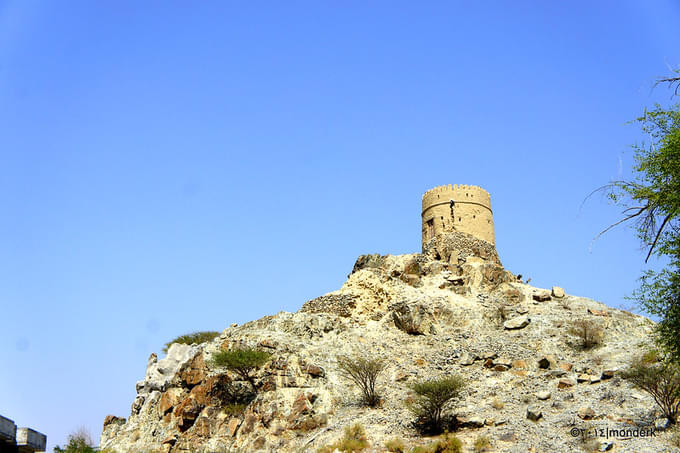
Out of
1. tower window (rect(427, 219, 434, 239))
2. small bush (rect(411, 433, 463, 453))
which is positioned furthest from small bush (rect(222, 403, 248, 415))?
tower window (rect(427, 219, 434, 239))

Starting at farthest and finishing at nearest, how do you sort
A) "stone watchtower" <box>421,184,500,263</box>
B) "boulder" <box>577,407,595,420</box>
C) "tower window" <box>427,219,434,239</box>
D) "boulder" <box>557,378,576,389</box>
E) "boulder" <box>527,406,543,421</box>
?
"tower window" <box>427,219,434,239</box>
"stone watchtower" <box>421,184,500,263</box>
"boulder" <box>557,378,576,389</box>
"boulder" <box>527,406,543,421</box>
"boulder" <box>577,407,595,420</box>

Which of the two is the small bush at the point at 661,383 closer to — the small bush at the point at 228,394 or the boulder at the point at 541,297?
the boulder at the point at 541,297

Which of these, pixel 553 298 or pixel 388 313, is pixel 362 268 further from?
pixel 553 298

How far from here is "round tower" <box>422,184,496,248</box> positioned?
38875 millimetres

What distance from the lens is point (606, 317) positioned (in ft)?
95.3

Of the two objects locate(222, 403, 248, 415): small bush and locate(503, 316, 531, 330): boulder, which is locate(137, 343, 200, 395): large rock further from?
locate(503, 316, 531, 330): boulder

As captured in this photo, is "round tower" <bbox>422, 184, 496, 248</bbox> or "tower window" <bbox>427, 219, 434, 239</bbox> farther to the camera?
"tower window" <bbox>427, 219, 434, 239</bbox>

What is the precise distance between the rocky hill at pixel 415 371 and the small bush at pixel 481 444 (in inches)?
9.4

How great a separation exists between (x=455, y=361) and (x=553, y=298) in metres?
8.48

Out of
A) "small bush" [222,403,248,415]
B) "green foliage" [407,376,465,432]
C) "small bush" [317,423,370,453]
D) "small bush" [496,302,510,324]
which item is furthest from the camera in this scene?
"small bush" [496,302,510,324]

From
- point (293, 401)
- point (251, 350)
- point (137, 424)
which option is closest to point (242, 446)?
point (293, 401)

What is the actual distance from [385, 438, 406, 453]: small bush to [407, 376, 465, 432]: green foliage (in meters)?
1.32

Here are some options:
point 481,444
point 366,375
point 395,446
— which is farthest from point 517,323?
point 395,446

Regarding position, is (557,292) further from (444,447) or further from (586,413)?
(444,447)
